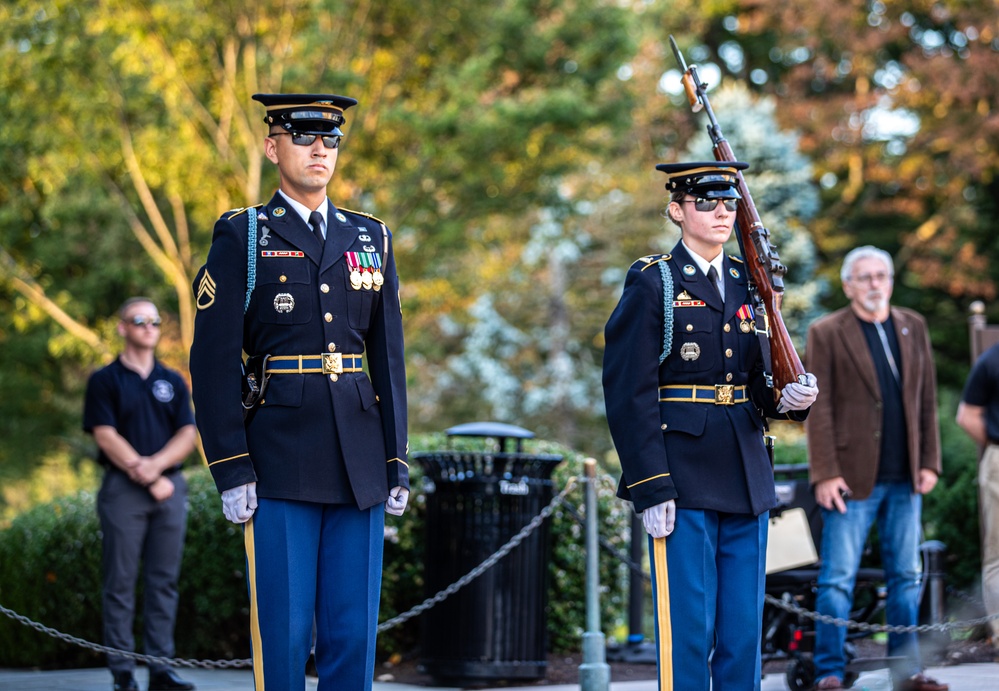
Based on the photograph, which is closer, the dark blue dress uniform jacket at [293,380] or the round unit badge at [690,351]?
the dark blue dress uniform jacket at [293,380]

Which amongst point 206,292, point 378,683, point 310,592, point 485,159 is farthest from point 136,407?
point 485,159

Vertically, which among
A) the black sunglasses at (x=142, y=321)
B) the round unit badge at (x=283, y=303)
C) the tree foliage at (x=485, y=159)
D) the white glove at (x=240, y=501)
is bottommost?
the white glove at (x=240, y=501)

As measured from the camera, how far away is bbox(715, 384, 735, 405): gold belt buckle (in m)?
5.14

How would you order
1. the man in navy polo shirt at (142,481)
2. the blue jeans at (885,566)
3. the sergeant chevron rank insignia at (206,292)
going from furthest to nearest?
the man in navy polo shirt at (142,481) → the blue jeans at (885,566) → the sergeant chevron rank insignia at (206,292)

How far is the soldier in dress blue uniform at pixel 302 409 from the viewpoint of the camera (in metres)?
4.58

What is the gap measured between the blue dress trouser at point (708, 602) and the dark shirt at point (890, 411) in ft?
8.04

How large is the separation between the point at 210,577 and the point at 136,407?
156 cm

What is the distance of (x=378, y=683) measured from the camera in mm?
8125

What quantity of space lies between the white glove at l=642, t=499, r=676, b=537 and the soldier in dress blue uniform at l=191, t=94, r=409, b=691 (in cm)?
92

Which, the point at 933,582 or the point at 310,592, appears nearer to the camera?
the point at 310,592

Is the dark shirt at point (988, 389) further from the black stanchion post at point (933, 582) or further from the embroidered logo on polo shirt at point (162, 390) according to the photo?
the embroidered logo on polo shirt at point (162, 390)

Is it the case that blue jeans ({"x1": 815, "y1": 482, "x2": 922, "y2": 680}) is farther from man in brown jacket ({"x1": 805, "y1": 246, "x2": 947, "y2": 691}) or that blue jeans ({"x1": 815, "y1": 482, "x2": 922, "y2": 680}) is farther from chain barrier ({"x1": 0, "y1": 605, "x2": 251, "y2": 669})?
chain barrier ({"x1": 0, "y1": 605, "x2": 251, "y2": 669})

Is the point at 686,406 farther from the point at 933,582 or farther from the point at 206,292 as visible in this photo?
the point at 933,582

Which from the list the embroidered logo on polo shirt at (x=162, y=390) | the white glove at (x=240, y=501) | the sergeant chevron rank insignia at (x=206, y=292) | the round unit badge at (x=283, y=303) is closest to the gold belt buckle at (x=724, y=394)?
the round unit badge at (x=283, y=303)
